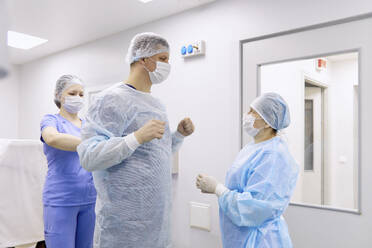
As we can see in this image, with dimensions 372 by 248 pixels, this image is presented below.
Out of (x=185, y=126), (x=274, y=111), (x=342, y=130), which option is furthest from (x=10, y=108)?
(x=342, y=130)

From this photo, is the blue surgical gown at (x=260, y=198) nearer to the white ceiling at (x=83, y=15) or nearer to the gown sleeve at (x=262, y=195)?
the gown sleeve at (x=262, y=195)

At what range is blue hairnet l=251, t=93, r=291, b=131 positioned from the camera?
1.46 meters

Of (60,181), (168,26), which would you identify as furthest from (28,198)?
(168,26)

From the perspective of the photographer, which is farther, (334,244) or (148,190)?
(334,244)

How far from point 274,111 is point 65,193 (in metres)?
1.15

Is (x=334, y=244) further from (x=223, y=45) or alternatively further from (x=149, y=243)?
(x=223, y=45)

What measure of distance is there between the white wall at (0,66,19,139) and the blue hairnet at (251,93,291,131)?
13.6ft

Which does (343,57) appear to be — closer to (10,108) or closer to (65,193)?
(65,193)

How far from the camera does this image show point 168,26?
2713 millimetres

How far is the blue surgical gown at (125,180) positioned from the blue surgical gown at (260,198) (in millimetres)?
340

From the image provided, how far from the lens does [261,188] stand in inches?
50.5

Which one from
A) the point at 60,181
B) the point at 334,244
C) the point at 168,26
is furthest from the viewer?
the point at 168,26

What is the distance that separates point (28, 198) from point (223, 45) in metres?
1.90

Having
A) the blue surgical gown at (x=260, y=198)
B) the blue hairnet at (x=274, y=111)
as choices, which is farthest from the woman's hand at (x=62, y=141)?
the blue hairnet at (x=274, y=111)
